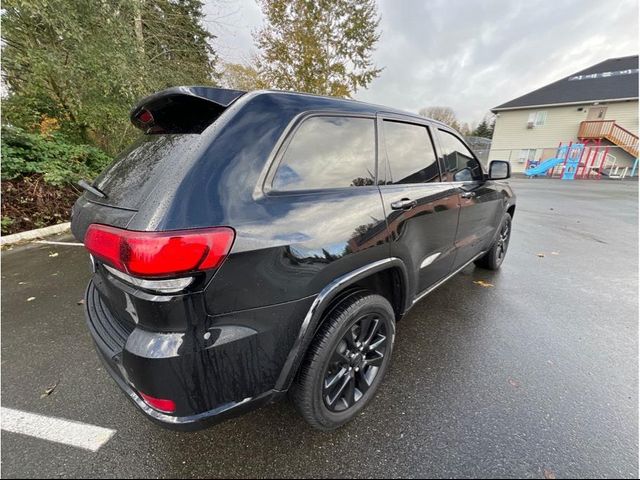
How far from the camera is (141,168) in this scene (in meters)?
1.41

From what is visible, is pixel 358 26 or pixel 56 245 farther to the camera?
pixel 358 26

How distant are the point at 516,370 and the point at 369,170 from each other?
72.7 inches

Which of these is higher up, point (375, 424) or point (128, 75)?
point (128, 75)

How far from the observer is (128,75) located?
18.5 feet

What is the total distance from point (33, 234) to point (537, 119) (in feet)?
104

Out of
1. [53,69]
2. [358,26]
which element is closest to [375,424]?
[53,69]

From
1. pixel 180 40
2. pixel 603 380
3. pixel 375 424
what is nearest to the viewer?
pixel 375 424

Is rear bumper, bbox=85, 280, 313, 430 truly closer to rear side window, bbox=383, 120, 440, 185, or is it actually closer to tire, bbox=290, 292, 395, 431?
tire, bbox=290, 292, 395, 431

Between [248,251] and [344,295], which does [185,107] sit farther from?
[344,295]

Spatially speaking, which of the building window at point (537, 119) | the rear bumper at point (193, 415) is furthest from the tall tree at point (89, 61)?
the building window at point (537, 119)

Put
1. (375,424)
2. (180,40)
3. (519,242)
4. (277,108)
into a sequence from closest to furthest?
(277,108)
(375,424)
(519,242)
(180,40)

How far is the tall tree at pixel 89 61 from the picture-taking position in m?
5.10

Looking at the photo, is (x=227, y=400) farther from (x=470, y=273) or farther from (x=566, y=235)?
(x=566, y=235)

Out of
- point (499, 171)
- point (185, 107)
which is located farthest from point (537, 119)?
point (185, 107)
